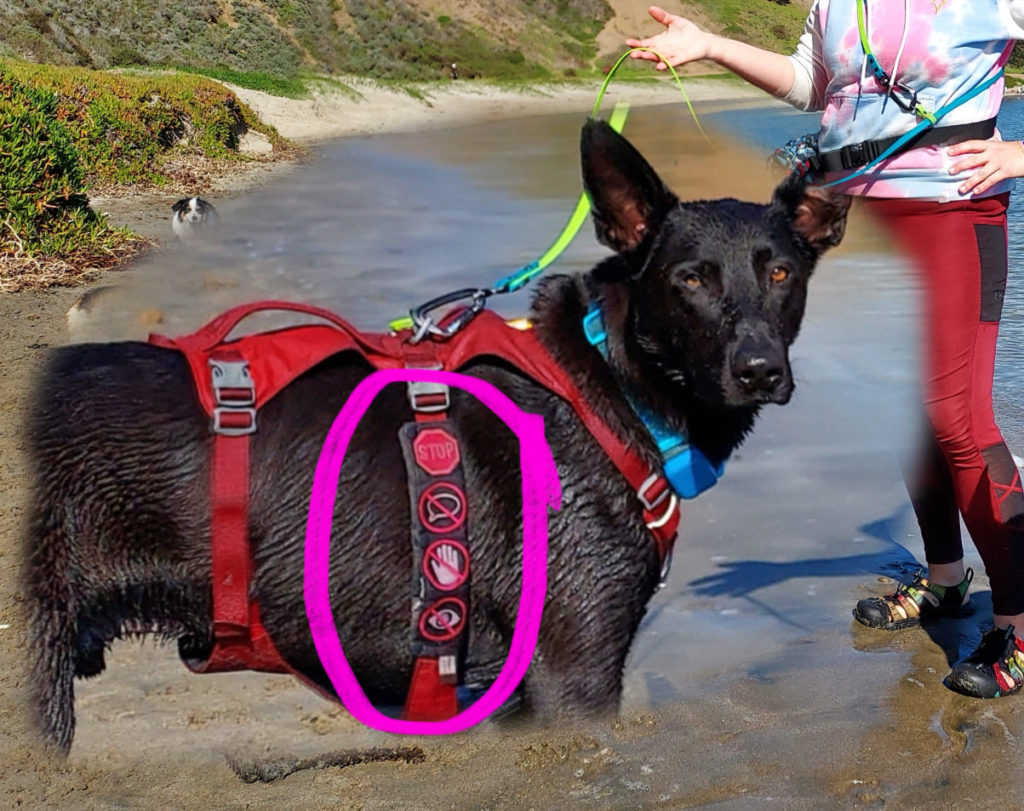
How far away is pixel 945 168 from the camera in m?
3.24

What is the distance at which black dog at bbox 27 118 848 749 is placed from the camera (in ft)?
8.11

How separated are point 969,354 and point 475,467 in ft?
5.47

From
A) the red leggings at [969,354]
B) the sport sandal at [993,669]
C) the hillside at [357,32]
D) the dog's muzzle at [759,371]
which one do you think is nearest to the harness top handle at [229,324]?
the dog's muzzle at [759,371]

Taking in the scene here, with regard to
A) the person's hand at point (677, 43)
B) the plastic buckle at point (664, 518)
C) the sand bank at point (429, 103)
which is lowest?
the sand bank at point (429, 103)

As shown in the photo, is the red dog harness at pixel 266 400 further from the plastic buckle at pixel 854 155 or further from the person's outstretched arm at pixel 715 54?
the plastic buckle at pixel 854 155

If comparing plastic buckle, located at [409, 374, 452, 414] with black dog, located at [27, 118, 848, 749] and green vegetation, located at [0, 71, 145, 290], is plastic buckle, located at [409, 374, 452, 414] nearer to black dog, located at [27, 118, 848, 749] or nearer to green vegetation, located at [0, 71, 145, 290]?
black dog, located at [27, 118, 848, 749]

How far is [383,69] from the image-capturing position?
41.7 m

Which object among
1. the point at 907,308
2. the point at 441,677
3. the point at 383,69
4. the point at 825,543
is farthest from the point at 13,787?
the point at 383,69

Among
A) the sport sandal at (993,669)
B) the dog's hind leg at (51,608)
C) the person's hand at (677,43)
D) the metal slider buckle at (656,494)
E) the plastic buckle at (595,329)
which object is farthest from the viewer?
the sport sandal at (993,669)

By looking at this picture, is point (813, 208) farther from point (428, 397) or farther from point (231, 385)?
point (231, 385)

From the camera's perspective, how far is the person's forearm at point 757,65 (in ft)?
10.9

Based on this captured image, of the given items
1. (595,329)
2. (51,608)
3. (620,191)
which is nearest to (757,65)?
(620,191)

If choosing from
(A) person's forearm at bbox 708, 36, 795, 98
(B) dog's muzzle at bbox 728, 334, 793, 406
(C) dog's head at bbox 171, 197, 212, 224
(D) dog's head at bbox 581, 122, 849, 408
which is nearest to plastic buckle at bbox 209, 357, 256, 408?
(D) dog's head at bbox 581, 122, 849, 408

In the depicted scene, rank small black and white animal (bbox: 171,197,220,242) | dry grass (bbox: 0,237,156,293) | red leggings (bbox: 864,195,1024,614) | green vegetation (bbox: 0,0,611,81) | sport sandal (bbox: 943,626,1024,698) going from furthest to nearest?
green vegetation (bbox: 0,0,611,81) < small black and white animal (bbox: 171,197,220,242) < dry grass (bbox: 0,237,156,293) < sport sandal (bbox: 943,626,1024,698) < red leggings (bbox: 864,195,1024,614)
